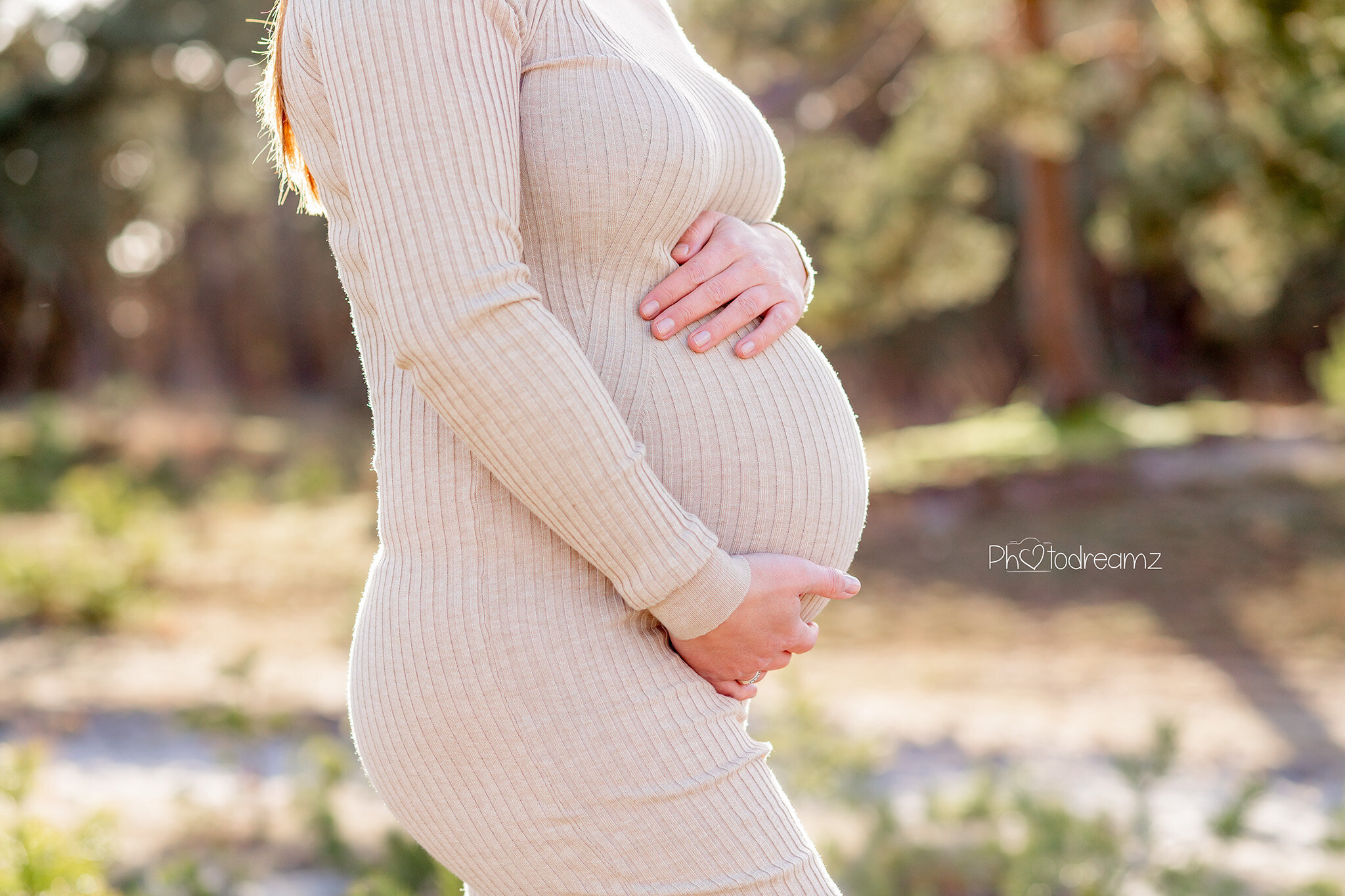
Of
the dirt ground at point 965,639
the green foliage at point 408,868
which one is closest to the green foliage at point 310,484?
the dirt ground at point 965,639

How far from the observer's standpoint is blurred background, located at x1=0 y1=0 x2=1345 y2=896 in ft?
9.20

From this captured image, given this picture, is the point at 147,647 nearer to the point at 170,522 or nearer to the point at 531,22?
the point at 170,522

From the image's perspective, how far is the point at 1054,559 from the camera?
7191mm

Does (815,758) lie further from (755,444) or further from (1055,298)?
(1055,298)

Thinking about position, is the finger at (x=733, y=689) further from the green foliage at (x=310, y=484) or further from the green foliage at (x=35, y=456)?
the green foliage at (x=35, y=456)

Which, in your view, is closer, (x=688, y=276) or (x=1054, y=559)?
(x=688, y=276)

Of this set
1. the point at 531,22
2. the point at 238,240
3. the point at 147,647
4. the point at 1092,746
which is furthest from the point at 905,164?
the point at 238,240

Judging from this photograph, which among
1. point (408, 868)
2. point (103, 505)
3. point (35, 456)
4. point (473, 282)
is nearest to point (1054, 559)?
point (408, 868)

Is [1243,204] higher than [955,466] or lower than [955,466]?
higher

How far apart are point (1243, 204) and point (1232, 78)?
2.80ft

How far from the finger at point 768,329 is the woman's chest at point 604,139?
115 millimetres

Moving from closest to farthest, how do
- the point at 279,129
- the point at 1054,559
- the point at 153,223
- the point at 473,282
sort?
the point at 473,282
the point at 279,129
the point at 1054,559
the point at 153,223

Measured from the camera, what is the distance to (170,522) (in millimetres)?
8539

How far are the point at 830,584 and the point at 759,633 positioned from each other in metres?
0.11
